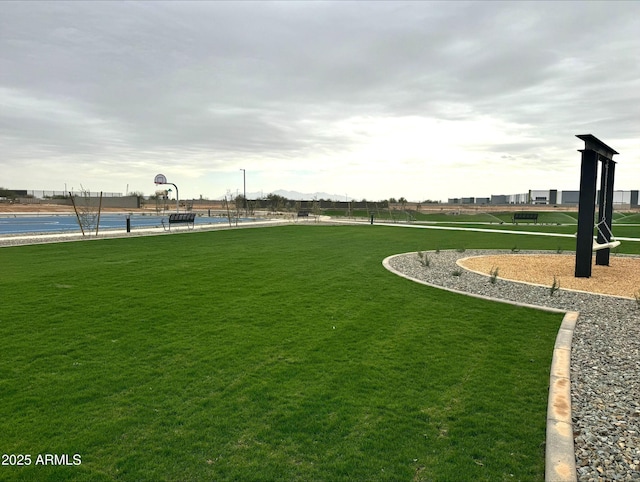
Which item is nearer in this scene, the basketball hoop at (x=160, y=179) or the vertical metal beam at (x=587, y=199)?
the vertical metal beam at (x=587, y=199)

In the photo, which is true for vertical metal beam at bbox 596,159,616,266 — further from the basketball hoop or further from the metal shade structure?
the basketball hoop

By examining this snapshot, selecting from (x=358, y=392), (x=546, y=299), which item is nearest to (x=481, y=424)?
(x=358, y=392)

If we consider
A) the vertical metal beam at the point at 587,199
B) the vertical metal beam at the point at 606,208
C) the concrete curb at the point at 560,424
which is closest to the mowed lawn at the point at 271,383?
the concrete curb at the point at 560,424

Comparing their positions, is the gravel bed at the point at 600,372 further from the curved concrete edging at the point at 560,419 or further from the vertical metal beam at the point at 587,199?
the vertical metal beam at the point at 587,199

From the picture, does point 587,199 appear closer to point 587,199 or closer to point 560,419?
point 587,199

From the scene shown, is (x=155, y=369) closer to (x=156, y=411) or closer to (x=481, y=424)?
(x=156, y=411)

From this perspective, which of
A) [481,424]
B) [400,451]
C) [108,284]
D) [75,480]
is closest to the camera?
[75,480]

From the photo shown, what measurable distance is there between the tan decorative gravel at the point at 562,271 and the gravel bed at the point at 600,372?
0.77 m

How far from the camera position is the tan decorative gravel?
27.2ft

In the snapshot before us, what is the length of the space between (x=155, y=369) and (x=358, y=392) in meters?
1.97

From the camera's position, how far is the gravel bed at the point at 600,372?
8.96 feet

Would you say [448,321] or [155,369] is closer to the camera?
[155,369]

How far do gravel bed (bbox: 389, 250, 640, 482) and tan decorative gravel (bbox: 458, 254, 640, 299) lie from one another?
2.53 feet

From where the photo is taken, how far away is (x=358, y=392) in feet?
11.9
